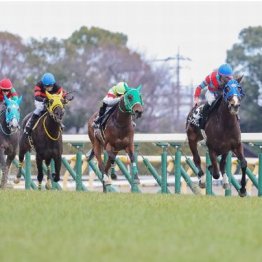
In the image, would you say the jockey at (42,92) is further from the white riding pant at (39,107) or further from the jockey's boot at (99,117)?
the jockey's boot at (99,117)

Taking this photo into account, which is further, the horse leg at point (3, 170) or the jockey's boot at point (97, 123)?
the jockey's boot at point (97, 123)

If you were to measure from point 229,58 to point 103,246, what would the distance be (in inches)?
1802

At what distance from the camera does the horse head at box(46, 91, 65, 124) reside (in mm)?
16500

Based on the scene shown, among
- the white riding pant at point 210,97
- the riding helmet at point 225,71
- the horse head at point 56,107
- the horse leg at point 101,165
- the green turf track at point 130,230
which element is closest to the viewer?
the green turf track at point 130,230

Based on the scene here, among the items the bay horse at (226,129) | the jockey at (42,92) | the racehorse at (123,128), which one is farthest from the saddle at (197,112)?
the jockey at (42,92)

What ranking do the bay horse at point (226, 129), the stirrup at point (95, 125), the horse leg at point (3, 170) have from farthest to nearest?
the stirrup at point (95, 125)
the horse leg at point (3, 170)
the bay horse at point (226, 129)

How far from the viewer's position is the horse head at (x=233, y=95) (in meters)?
14.5

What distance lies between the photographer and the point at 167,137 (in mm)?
19188

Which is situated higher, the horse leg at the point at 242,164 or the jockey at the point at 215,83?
the jockey at the point at 215,83

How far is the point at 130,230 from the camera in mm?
9117

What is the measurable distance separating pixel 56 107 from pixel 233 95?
10.3ft

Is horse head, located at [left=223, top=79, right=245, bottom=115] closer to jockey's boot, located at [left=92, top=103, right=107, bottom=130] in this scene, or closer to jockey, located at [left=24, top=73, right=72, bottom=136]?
jockey's boot, located at [left=92, top=103, right=107, bottom=130]

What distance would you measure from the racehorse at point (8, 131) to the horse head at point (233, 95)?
12.8ft

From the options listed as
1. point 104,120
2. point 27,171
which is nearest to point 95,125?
point 104,120
